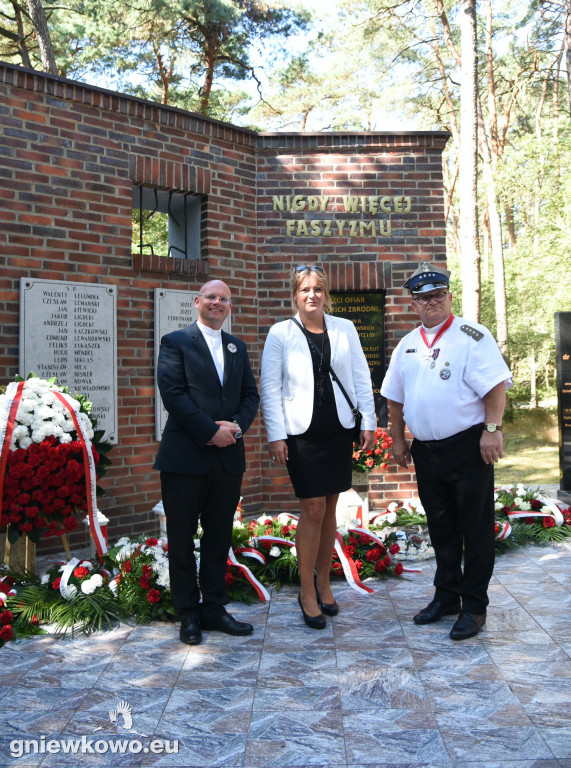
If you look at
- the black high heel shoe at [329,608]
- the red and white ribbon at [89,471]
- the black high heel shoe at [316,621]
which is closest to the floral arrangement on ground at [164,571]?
the red and white ribbon at [89,471]

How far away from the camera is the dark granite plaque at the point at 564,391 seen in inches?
281

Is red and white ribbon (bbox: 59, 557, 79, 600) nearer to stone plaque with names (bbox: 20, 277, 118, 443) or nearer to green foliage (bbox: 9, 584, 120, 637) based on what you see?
green foliage (bbox: 9, 584, 120, 637)

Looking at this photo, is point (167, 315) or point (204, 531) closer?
point (204, 531)

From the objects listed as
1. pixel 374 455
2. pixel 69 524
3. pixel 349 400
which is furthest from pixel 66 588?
pixel 374 455

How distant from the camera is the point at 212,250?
243 inches

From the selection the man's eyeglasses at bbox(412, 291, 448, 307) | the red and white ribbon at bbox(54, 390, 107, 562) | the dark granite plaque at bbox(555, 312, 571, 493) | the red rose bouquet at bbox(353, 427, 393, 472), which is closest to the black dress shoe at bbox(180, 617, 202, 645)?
the red and white ribbon at bbox(54, 390, 107, 562)

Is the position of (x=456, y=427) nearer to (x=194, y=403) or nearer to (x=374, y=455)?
(x=194, y=403)

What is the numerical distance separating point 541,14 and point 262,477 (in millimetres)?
16663

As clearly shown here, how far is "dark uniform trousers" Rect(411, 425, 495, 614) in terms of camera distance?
3490 mm

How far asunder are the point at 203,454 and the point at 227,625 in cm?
91

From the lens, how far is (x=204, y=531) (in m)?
3.61

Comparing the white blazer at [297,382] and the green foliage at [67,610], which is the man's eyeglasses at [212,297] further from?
the green foliage at [67,610]

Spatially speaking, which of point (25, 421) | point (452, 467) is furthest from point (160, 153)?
point (452, 467)

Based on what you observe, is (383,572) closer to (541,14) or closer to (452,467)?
(452,467)
